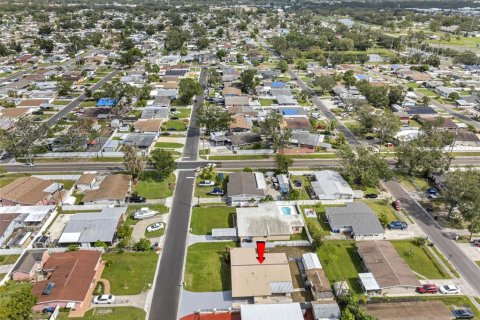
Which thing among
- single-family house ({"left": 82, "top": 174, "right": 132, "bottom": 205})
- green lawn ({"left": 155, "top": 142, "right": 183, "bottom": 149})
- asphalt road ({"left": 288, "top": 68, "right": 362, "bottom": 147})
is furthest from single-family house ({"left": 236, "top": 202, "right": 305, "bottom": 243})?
asphalt road ({"left": 288, "top": 68, "right": 362, "bottom": 147})

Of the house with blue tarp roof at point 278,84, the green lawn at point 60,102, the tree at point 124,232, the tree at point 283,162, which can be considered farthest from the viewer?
the house with blue tarp roof at point 278,84

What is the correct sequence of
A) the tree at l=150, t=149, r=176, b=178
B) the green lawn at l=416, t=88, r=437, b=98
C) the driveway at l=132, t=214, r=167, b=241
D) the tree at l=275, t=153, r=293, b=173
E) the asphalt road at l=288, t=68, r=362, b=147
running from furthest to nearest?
the green lawn at l=416, t=88, r=437, b=98 < the asphalt road at l=288, t=68, r=362, b=147 < the tree at l=275, t=153, r=293, b=173 < the tree at l=150, t=149, r=176, b=178 < the driveway at l=132, t=214, r=167, b=241

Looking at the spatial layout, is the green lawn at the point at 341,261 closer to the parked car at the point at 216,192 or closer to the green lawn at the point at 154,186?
the parked car at the point at 216,192

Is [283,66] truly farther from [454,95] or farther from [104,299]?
[104,299]

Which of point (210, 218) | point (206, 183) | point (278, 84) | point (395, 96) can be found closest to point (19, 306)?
point (210, 218)

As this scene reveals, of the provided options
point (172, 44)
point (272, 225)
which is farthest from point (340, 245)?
point (172, 44)

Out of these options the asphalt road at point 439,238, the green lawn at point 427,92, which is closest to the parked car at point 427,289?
the asphalt road at point 439,238

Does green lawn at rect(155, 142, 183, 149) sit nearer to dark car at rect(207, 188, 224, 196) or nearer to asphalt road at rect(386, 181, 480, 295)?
dark car at rect(207, 188, 224, 196)
